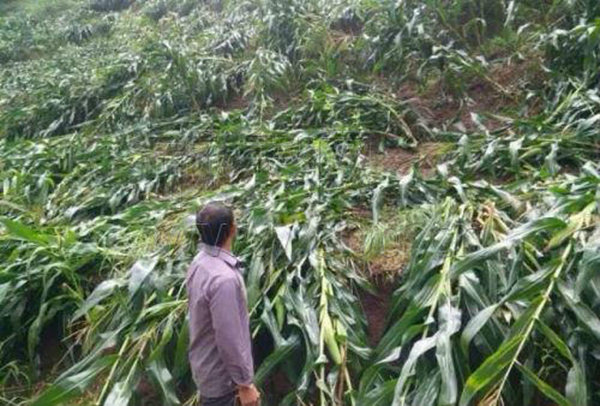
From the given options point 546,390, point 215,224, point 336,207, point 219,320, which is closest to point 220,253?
point 215,224

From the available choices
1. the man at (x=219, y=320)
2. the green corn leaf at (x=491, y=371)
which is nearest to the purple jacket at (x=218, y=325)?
→ the man at (x=219, y=320)

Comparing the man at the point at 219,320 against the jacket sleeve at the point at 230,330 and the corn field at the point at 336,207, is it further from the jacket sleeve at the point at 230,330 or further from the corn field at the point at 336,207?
the corn field at the point at 336,207

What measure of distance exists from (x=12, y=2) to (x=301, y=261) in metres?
15.0

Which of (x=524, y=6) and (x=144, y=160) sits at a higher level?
(x=524, y=6)

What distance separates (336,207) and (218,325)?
1.65 meters

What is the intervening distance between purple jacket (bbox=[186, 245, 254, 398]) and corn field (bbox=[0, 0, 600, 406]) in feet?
1.47

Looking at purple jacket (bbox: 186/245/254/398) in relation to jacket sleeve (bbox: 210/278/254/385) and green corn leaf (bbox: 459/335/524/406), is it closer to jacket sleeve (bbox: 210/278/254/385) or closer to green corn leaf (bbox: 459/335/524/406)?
jacket sleeve (bbox: 210/278/254/385)

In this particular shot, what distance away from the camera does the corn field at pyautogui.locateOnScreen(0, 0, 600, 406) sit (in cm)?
251

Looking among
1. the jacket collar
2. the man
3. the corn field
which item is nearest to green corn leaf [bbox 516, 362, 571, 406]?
the corn field

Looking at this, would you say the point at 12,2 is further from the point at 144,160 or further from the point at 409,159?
the point at 409,159

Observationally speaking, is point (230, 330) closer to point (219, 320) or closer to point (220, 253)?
point (219, 320)

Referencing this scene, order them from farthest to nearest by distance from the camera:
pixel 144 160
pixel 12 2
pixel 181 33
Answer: pixel 12 2, pixel 181 33, pixel 144 160

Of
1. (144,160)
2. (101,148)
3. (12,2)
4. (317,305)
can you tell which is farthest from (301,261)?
(12,2)

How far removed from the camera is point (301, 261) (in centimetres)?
318
